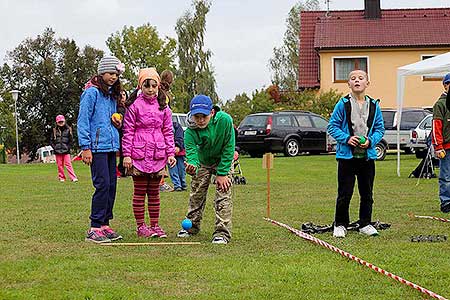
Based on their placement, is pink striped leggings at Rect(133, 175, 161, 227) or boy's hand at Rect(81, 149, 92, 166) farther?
pink striped leggings at Rect(133, 175, 161, 227)

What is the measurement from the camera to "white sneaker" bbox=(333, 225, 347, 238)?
8.94 m

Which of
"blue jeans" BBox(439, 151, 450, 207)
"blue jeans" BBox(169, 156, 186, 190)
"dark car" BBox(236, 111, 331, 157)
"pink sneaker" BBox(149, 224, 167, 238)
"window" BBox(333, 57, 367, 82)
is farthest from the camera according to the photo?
"window" BBox(333, 57, 367, 82)

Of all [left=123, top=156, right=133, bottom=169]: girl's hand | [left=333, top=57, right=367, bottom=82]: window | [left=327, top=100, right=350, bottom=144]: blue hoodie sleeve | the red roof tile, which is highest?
the red roof tile

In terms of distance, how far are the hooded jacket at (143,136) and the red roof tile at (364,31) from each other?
35.9m

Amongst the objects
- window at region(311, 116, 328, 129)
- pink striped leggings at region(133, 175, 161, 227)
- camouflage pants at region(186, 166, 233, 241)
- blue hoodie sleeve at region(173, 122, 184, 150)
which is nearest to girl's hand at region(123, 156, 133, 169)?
pink striped leggings at region(133, 175, 161, 227)

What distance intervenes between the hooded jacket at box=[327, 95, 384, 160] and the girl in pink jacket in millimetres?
1786

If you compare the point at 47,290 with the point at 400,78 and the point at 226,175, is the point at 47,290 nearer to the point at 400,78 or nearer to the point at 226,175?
the point at 226,175

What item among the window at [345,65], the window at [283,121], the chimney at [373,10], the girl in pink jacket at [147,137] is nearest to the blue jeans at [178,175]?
the girl in pink jacket at [147,137]

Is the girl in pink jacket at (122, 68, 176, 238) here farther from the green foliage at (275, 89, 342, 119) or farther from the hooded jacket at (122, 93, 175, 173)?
the green foliage at (275, 89, 342, 119)

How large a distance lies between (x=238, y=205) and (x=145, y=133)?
4091 mm

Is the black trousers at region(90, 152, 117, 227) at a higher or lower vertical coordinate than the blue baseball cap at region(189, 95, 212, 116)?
lower

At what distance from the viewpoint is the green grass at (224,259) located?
611 cm

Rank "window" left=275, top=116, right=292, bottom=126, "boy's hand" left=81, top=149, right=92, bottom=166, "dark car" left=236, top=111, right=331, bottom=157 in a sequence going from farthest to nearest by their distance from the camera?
1. "window" left=275, top=116, right=292, bottom=126
2. "dark car" left=236, top=111, right=331, bottom=157
3. "boy's hand" left=81, top=149, right=92, bottom=166

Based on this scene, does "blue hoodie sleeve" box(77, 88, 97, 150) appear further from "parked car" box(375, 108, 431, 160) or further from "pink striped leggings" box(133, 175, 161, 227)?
"parked car" box(375, 108, 431, 160)
